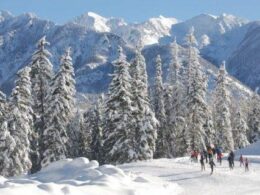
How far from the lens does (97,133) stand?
83.2 meters

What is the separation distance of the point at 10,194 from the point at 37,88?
31.7 metres

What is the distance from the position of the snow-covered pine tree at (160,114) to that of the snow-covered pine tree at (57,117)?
24.8 metres

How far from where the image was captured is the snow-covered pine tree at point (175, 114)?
7731 cm

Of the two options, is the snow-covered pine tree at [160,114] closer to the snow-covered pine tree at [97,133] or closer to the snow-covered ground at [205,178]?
the snow-covered pine tree at [97,133]

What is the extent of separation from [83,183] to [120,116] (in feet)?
96.8

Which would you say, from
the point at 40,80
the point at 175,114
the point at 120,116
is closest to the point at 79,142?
the point at 175,114

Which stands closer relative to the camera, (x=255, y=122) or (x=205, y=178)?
(x=205, y=178)

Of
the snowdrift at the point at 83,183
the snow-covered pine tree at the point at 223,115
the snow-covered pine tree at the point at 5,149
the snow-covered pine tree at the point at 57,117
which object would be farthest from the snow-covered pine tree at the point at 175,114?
the snowdrift at the point at 83,183

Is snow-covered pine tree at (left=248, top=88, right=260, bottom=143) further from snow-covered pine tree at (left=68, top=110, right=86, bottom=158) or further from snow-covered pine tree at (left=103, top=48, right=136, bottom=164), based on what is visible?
snow-covered pine tree at (left=103, top=48, right=136, bottom=164)

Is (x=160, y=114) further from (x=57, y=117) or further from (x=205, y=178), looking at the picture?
(x=205, y=178)

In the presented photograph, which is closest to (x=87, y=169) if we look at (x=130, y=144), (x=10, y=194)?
(x=10, y=194)

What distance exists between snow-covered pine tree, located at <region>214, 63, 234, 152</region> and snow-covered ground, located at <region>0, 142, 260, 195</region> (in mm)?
36896

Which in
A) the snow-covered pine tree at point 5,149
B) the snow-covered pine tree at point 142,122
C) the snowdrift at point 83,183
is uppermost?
the snow-covered pine tree at point 142,122

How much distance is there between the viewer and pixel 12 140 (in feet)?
176
